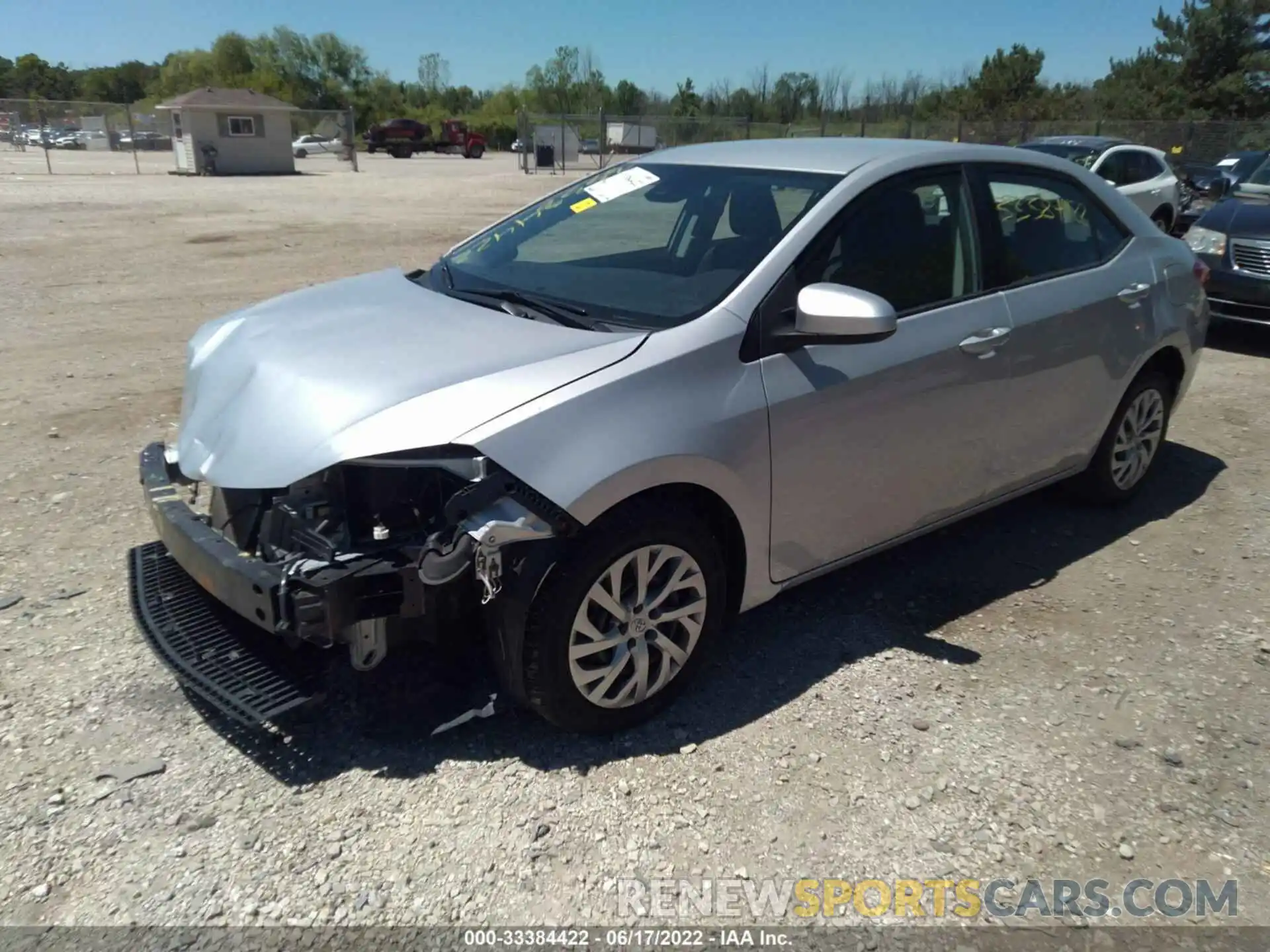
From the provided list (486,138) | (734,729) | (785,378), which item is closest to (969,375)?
(785,378)

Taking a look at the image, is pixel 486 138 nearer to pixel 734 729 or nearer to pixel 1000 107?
pixel 1000 107

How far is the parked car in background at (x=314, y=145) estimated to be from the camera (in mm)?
46078

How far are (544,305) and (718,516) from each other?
0.97 metres

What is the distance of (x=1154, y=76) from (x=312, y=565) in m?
51.6

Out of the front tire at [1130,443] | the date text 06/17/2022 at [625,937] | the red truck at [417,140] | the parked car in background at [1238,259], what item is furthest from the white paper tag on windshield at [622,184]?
the red truck at [417,140]

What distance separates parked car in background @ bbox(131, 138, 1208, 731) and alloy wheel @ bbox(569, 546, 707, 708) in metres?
0.01

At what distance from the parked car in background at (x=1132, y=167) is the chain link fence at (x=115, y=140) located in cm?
2953

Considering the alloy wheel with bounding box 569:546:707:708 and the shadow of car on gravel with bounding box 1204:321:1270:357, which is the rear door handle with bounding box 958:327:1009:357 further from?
the shadow of car on gravel with bounding box 1204:321:1270:357

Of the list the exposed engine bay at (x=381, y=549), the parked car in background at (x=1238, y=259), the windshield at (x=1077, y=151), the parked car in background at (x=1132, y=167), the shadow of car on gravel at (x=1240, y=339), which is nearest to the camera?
the exposed engine bay at (x=381, y=549)

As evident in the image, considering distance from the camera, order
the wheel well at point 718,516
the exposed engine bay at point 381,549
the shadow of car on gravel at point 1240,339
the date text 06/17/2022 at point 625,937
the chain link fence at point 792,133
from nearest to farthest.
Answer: the date text 06/17/2022 at point 625,937
the exposed engine bay at point 381,549
the wheel well at point 718,516
the shadow of car on gravel at point 1240,339
the chain link fence at point 792,133

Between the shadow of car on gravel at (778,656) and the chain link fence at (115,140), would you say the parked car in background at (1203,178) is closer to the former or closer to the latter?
the shadow of car on gravel at (778,656)

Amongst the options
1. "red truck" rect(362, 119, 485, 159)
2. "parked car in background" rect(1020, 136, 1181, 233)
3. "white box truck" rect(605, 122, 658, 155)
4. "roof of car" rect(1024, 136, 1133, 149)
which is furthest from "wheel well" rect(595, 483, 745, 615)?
"red truck" rect(362, 119, 485, 159)

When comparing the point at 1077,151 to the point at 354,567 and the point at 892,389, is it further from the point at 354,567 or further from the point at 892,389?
the point at 354,567

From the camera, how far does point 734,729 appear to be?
10.6 ft
